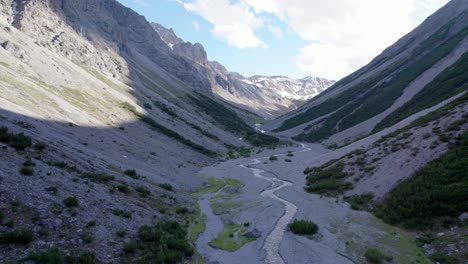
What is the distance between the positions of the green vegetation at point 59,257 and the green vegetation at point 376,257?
58.8 ft

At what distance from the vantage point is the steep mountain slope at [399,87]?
9673 centimetres

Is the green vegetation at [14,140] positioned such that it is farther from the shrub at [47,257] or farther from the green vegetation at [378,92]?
the green vegetation at [378,92]

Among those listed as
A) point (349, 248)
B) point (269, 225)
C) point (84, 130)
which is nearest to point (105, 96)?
point (84, 130)

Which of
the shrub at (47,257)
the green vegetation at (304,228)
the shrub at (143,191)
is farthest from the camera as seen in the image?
the shrub at (143,191)

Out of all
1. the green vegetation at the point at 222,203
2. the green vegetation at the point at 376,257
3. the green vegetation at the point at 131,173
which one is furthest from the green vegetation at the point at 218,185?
the green vegetation at the point at 376,257

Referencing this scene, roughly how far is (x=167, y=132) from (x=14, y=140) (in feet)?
183

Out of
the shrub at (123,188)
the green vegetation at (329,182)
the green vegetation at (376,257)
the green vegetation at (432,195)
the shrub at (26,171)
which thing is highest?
the green vegetation at (432,195)

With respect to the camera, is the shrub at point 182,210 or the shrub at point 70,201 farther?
the shrub at point 182,210

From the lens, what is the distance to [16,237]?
15.0 m

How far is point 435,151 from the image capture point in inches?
1291

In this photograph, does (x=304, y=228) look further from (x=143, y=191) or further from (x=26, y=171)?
(x=26, y=171)

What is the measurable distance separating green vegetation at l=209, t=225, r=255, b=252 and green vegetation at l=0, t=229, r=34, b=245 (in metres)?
12.8

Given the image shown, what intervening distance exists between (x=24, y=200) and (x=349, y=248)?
74.3 feet

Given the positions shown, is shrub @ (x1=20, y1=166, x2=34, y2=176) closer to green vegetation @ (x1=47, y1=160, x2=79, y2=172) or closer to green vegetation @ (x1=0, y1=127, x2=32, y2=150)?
green vegetation @ (x1=47, y1=160, x2=79, y2=172)
